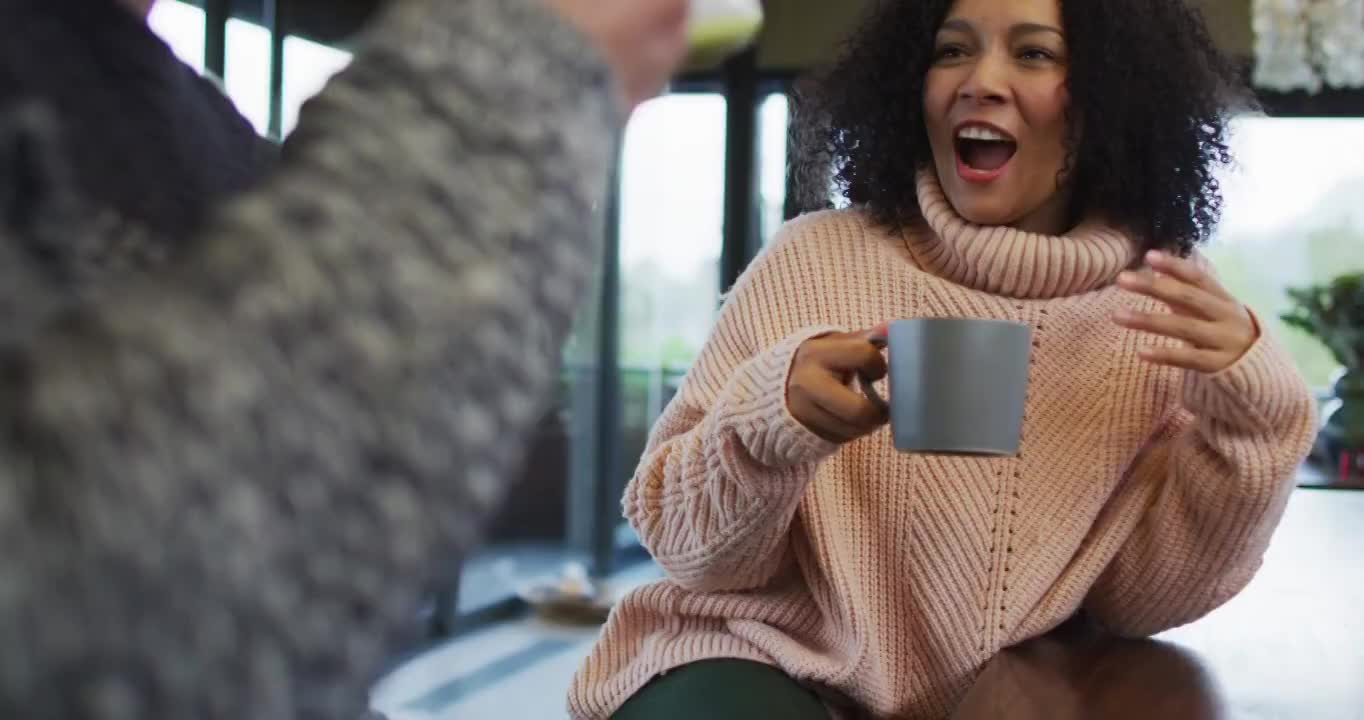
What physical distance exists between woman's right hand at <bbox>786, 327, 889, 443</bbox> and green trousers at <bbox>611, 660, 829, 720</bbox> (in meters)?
0.26

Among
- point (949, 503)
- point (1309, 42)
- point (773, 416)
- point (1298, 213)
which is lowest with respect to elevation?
point (949, 503)

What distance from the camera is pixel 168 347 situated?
0.34 metres

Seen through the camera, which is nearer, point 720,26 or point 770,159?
point 720,26

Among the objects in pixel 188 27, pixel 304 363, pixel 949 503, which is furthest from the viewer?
pixel 188 27

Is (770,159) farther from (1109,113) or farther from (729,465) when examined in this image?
(729,465)

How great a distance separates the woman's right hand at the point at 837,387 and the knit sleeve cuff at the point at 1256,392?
1.01ft

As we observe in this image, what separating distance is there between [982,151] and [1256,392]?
1.47 ft

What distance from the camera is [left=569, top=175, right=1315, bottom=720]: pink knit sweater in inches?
48.0

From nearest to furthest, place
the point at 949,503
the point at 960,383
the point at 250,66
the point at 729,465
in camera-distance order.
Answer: the point at 960,383
the point at 729,465
the point at 949,503
the point at 250,66

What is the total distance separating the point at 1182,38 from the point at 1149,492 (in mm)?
557

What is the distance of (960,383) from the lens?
0.98 metres

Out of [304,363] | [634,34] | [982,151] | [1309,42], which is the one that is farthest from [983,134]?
[1309,42]

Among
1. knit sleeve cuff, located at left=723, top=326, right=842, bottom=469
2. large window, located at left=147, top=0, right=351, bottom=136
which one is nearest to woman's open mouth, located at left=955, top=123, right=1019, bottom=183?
knit sleeve cuff, located at left=723, top=326, right=842, bottom=469

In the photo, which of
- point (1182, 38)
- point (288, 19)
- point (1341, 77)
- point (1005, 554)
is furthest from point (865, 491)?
point (1341, 77)
